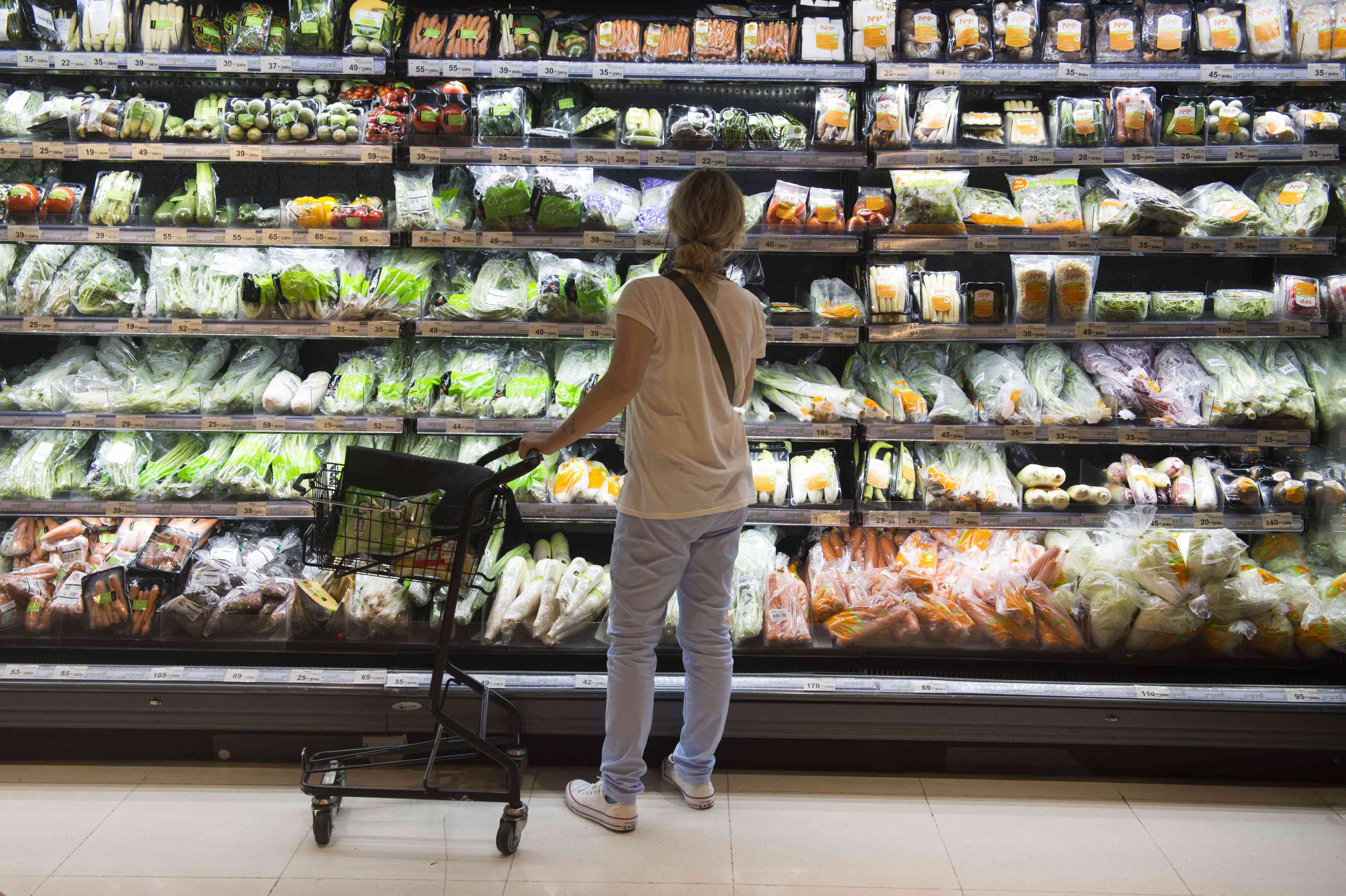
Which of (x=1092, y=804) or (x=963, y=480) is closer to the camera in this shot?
(x=1092, y=804)

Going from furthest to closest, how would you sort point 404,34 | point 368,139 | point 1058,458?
point 1058,458
point 404,34
point 368,139

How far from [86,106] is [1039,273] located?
3370 mm

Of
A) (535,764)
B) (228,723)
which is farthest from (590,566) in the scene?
(228,723)

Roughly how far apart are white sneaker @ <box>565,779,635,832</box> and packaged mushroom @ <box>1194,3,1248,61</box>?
126 inches

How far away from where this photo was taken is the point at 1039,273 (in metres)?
3.31

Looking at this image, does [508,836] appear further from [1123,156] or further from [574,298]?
[1123,156]

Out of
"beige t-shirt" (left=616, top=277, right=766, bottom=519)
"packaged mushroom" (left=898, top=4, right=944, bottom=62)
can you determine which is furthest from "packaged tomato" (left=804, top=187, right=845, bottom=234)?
"beige t-shirt" (left=616, top=277, right=766, bottom=519)

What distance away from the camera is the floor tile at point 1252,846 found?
2.51m

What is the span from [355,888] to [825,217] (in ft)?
8.34

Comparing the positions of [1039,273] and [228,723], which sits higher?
[1039,273]

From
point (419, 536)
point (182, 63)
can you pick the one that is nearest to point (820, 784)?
point (419, 536)

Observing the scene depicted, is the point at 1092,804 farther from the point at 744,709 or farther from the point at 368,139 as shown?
the point at 368,139

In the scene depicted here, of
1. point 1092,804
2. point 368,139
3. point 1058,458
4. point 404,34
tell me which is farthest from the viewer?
point 1058,458

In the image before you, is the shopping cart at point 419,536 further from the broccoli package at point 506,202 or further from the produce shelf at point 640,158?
the produce shelf at point 640,158
